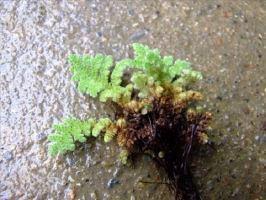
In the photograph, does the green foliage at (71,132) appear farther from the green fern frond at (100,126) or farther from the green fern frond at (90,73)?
the green fern frond at (90,73)

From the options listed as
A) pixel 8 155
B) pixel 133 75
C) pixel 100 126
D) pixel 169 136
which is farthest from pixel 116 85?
pixel 8 155

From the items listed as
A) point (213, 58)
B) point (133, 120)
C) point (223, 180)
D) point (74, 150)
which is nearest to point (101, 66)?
point (133, 120)

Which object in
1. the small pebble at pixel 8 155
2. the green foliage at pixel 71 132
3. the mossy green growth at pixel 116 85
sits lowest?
the small pebble at pixel 8 155

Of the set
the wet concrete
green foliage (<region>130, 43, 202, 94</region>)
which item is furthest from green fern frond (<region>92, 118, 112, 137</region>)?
green foliage (<region>130, 43, 202, 94</region>)

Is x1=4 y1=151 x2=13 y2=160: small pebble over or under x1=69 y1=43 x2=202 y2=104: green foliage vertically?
under

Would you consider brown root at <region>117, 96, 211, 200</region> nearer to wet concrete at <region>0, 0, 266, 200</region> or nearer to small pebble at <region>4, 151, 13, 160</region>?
wet concrete at <region>0, 0, 266, 200</region>

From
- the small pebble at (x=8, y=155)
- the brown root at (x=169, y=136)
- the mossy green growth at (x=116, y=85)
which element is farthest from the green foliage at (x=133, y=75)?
the small pebble at (x=8, y=155)
